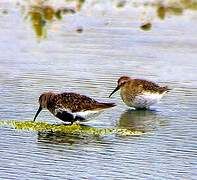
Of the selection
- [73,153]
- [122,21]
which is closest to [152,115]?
[73,153]

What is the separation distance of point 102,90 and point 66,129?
3.26 m

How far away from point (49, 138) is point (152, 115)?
280cm

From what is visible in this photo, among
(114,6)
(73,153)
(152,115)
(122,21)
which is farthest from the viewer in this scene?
(114,6)

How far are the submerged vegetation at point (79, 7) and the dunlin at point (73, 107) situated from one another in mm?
13117

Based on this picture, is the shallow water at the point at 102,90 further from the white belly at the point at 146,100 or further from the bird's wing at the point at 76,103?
the bird's wing at the point at 76,103

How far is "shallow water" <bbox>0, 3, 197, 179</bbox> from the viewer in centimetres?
1257

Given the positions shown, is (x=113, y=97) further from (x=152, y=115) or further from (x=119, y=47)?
(x=119, y=47)

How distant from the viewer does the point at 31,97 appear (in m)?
17.2

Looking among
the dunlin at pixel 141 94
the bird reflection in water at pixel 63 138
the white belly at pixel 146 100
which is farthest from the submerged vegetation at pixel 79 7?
the bird reflection in water at pixel 63 138

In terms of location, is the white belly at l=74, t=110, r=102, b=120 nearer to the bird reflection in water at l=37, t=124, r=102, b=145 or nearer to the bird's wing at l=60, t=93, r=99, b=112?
the bird's wing at l=60, t=93, r=99, b=112

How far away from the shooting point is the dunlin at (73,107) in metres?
15.3

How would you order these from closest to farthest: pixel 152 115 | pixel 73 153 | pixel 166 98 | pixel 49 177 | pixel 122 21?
1. pixel 49 177
2. pixel 73 153
3. pixel 152 115
4. pixel 166 98
5. pixel 122 21

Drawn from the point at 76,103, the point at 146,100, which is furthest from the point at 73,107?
the point at 146,100

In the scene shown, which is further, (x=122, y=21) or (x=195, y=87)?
(x=122, y=21)
